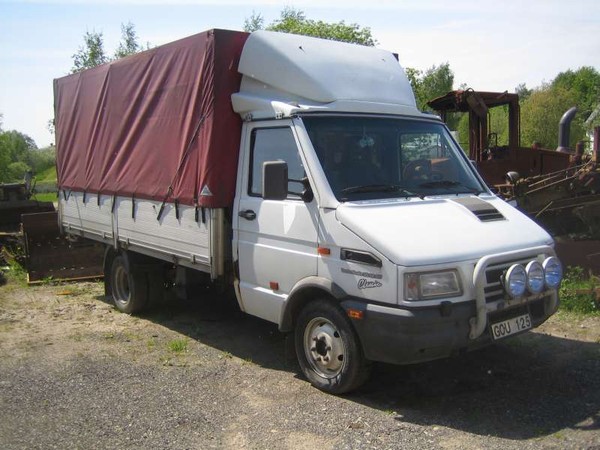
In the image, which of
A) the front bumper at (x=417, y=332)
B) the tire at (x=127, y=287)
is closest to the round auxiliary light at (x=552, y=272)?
the front bumper at (x=417, y=332)

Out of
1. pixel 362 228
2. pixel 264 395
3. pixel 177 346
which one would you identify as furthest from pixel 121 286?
pixel 362 228

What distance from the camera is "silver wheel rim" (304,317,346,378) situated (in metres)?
4.88

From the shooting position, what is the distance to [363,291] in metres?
4.55

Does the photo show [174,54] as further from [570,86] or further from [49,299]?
[570,86]

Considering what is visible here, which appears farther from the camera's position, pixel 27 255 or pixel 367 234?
pixel 27 255

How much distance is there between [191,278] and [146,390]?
6.06ft

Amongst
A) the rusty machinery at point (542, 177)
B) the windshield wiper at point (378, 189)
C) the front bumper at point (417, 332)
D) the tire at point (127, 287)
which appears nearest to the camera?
the front bumper at point (417, 332)

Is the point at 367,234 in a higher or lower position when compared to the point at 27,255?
higher

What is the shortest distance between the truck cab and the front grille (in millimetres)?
12

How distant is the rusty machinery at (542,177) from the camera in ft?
28.5

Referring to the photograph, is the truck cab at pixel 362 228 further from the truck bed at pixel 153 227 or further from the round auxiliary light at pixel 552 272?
the truck bed at pixel 153 227

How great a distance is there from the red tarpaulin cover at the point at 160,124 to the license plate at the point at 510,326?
2.75 metres

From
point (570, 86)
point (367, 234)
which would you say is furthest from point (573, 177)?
point (570, 86)

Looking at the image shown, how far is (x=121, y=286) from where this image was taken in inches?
327
